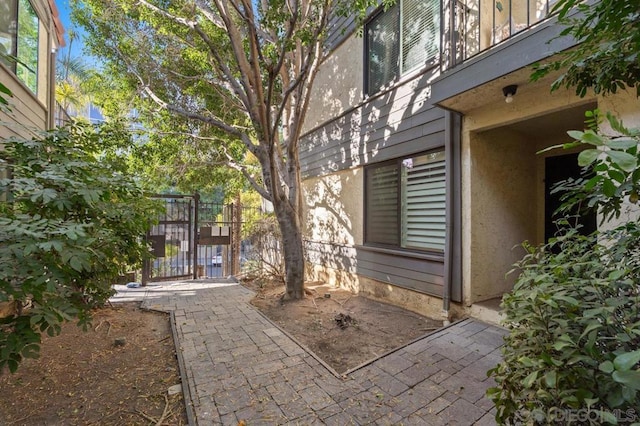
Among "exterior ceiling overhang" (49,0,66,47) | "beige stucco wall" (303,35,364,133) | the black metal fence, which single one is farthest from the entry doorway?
"exterior ceiling overhang" (49,0,66,47)

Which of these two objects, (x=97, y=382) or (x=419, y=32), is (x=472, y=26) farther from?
(x=97, y=382)

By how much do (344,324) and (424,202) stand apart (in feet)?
7.40

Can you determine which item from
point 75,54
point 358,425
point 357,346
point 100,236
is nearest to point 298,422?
point 358,425

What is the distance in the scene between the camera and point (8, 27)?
15.2ft

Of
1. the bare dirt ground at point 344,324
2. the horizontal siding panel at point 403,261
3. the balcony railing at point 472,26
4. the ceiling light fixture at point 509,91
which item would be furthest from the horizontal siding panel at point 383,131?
the bare dirt ground at point 344,324

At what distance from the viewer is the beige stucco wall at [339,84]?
250 inches

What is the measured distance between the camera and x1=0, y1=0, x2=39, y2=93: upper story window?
4.52m

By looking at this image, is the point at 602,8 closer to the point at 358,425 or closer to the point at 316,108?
the point at 358,425

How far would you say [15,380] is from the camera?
9.14 feet

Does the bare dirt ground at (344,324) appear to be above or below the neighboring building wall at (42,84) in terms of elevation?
below

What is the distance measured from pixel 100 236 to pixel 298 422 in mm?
2093

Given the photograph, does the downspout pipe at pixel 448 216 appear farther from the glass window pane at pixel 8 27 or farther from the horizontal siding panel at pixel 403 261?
the glass window pane at pixel 8 27

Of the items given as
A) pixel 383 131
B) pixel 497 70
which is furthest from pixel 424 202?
pixel 497 70

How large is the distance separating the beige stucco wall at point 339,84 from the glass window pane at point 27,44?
544cm
